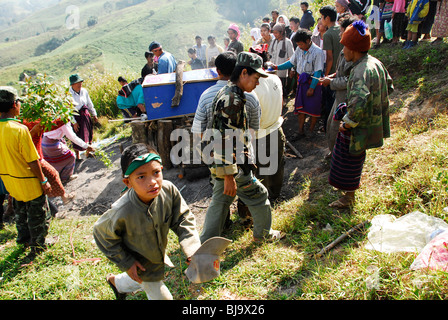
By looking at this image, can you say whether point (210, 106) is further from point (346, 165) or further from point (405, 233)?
point (405, 233)

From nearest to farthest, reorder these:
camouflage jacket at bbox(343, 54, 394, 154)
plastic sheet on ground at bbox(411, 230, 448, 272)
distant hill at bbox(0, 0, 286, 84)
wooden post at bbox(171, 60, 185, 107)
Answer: plastic sheet on ground at bbox(411, 230, 448, 272) → camouflage jacket at bbox(343, 54, 394, 154) → wooden post at bbox(171, 60, 185, 107) → distant hill at bbox(0, 0, 286, 84)

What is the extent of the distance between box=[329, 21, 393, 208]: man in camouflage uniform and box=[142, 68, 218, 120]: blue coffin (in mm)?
3017

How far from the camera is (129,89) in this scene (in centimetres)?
730

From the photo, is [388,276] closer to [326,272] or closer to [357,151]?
[326,272]

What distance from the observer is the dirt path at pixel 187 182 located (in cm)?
476

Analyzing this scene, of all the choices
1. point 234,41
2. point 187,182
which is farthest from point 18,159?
point 234,41

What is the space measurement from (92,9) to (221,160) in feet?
453

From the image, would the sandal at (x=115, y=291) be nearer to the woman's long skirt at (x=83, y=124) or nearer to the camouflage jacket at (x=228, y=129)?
the camouflage jacket at (x=228, y=129)

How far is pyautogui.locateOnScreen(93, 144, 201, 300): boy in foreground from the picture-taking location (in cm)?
208

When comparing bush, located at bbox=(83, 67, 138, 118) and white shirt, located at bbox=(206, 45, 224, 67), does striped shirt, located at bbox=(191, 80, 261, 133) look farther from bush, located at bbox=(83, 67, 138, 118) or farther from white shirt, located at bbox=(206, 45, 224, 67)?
bush, located at bbox=(83, 67, 138, 118)

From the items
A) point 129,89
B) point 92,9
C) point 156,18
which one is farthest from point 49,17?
point 129,89

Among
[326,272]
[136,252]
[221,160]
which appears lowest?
[326,272]

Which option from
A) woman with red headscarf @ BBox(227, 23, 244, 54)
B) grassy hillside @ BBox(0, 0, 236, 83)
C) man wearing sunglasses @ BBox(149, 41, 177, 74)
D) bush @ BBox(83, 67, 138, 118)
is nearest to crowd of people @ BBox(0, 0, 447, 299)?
man wearing sunglasses @ BBox(149, 41, 177, 74)

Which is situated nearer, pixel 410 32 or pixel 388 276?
pixel 388 276
